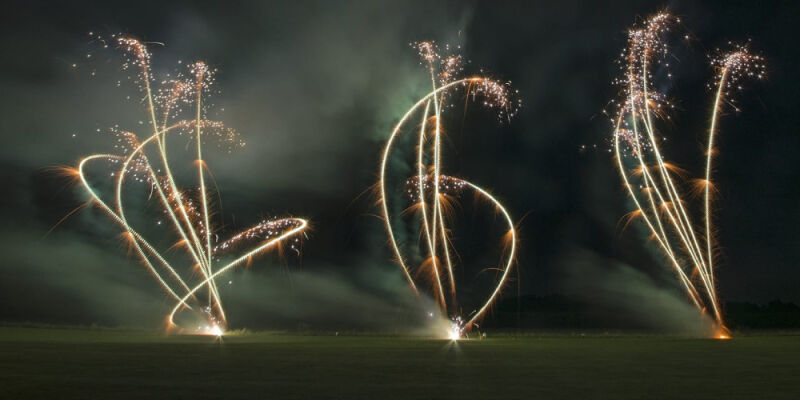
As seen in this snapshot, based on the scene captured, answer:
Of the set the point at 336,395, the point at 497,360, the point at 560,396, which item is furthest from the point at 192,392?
the point at 497,360

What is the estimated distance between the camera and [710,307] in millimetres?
34156

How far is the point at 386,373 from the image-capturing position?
53.9 feet

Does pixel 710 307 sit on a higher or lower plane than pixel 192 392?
higher

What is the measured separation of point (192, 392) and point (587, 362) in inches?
412

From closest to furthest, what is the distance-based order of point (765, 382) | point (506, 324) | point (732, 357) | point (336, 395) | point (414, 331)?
point (336, 395), point (765, 382), point (732, 357), point (414, 331), point (506, 324)

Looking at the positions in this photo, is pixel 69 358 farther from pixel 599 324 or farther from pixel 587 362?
pixel 599 324

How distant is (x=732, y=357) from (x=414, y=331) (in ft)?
68.9

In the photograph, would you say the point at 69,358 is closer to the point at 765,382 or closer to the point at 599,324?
the point at 765,382

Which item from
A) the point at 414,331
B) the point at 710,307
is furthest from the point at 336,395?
the point at 414,331

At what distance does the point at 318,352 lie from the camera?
75.8 ft

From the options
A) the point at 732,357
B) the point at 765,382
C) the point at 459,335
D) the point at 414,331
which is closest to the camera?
the point at 765,382

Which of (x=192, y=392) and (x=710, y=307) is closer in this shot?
(x=192, y=392)

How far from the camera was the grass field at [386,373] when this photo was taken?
12914mm

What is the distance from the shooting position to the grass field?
12.9 meters
